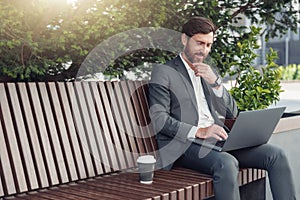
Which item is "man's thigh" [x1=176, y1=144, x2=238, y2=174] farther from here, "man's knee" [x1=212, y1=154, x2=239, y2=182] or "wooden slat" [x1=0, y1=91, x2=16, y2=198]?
"wooden slat" [x1=0, y1=91, x2=16, y2=198]

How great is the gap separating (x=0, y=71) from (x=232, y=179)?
6.06 feet

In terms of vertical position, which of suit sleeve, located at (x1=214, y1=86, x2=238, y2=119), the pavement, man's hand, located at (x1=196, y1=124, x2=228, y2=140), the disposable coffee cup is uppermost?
suit sleeve, located at (x1=214, y1=86, x2=238, y2=119)

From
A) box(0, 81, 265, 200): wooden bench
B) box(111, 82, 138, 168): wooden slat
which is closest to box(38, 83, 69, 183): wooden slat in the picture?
box(0, 81, 265, 200): wooden bench

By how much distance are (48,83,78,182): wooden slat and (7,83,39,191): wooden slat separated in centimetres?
19

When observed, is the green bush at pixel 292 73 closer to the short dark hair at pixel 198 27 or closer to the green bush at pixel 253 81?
the green bush at pixel 253 81

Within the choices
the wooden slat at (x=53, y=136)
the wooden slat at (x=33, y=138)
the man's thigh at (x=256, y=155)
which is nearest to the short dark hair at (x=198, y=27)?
the man's thigh at (x=256, y=155)

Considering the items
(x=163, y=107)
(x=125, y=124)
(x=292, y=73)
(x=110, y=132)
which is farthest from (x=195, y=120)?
(x=292, y=73)

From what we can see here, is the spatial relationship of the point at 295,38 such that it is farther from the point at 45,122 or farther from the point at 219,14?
the point at 45,122

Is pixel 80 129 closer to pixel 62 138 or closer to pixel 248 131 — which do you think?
pixel 62 138

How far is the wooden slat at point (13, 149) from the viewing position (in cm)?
265

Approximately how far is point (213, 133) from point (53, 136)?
102cm

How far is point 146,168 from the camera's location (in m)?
2.88

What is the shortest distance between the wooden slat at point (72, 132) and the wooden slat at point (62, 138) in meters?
0.02

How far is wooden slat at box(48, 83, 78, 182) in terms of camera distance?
9.54 ft
